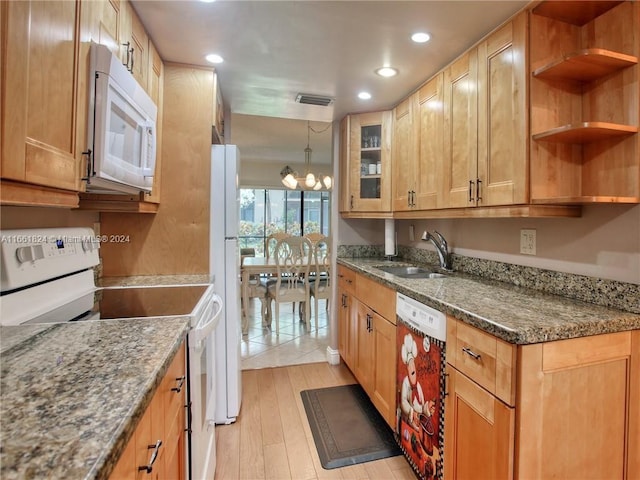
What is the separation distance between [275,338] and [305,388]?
1072 millimetres

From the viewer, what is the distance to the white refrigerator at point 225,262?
6.78ft

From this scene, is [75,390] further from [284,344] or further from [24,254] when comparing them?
[284,344]

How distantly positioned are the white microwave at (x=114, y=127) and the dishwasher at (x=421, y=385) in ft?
4.52

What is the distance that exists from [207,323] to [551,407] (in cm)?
129

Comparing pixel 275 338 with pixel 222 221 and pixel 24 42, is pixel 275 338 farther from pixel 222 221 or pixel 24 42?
pixel 24 42

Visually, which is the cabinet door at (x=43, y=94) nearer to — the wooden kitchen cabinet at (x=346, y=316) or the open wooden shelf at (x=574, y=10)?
the open wooden shelf at (x=574, y=10)

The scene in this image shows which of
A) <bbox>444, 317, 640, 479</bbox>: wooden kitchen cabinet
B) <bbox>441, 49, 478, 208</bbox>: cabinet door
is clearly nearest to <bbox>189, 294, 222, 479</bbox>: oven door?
<bbox>444, 317, 640, 479</bbox>: wooden kitchen cabinet

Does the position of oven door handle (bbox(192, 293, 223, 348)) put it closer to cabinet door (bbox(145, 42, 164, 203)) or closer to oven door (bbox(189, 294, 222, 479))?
oven door (bbox(189, 294, 222, 479))

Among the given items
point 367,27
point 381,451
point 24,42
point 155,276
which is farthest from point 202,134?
point 381,451

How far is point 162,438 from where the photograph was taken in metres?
→ 0.90

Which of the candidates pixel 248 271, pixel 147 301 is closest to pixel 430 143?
pixel 147 301

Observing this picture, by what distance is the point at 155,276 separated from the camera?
2.01 metres

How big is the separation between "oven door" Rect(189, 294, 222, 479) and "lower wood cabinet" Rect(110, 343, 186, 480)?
0.07 meters

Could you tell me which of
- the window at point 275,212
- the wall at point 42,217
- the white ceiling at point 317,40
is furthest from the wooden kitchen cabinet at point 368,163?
the window at point 275,212
